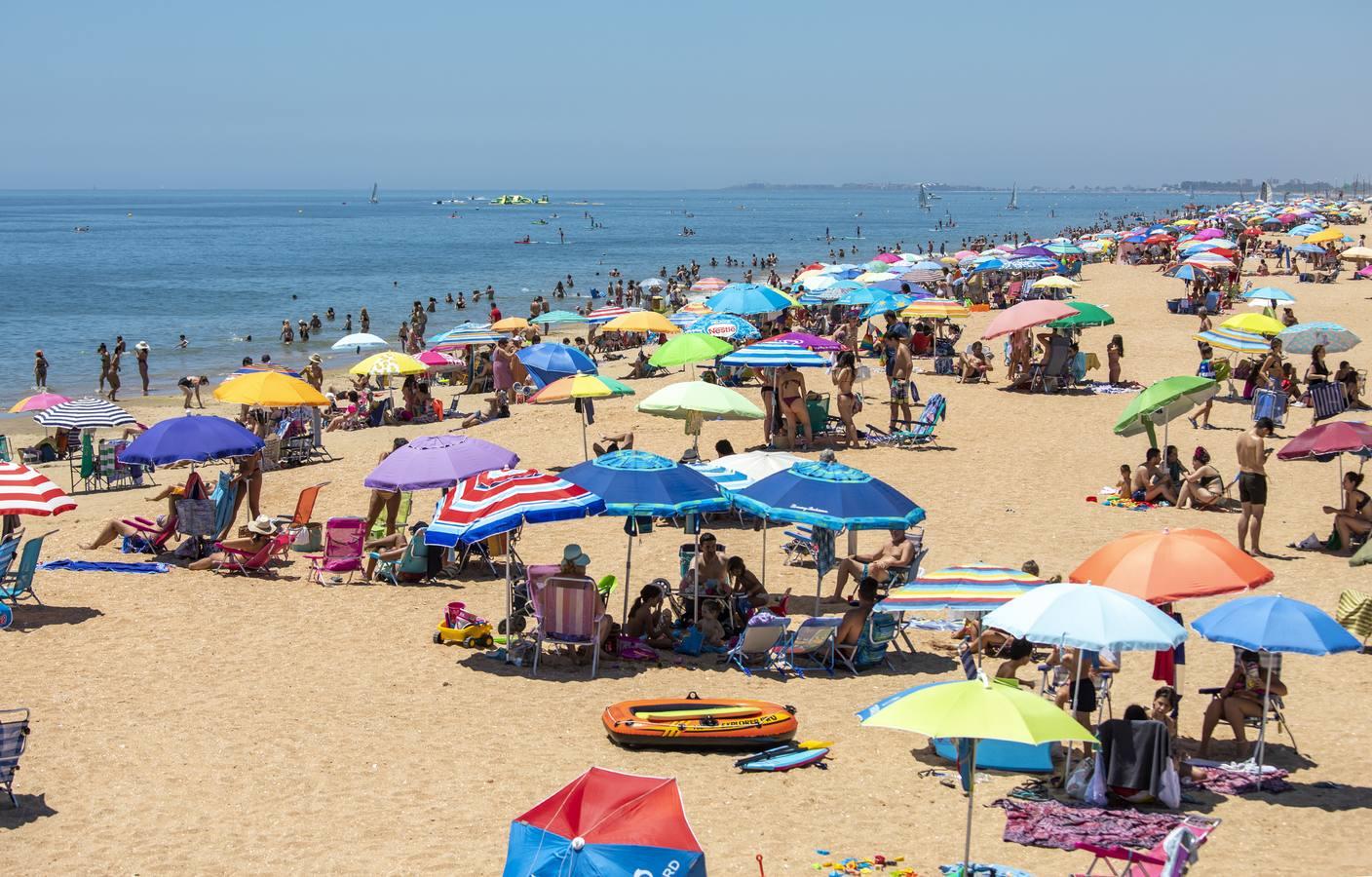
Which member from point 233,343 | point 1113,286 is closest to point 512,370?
point 233,343

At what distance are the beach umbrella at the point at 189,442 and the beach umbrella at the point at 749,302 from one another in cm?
887

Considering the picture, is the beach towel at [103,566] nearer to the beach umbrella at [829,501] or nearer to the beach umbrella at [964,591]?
the beach umbrella at [829,501]

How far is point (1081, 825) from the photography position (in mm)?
6871

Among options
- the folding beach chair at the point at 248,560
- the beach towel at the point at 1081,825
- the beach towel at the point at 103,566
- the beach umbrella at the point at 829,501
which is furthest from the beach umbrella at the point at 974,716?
the beach towel at the point at 103,566

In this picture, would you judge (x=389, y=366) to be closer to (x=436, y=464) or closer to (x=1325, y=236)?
(x=436, y=464)

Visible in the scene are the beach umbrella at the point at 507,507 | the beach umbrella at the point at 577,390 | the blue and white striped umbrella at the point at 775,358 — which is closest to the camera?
the beach umbrella at the point at 507,507

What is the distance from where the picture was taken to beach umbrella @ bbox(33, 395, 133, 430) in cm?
1705

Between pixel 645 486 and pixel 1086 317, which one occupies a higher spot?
pixel 1086 317

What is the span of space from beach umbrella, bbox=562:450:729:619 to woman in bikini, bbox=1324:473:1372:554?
655 cm

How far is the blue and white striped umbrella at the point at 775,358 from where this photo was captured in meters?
16.0

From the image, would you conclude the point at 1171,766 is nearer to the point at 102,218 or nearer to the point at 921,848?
the point at 921,848

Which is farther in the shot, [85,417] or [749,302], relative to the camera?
[749,302]

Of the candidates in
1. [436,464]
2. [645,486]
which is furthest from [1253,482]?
[436,464]

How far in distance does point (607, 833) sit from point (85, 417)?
14.6m
